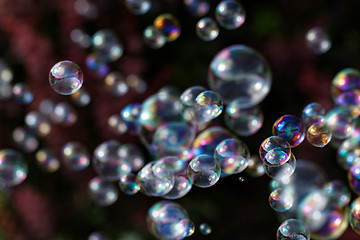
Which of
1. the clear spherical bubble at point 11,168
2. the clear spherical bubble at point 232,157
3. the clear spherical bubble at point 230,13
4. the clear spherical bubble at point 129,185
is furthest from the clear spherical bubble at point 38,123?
the clear spherical bubble at point 232,157

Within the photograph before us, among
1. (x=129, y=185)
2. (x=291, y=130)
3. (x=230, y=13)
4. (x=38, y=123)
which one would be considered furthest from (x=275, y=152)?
(x=38, y=123)

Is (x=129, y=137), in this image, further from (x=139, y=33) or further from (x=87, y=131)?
(x=139, y=33)

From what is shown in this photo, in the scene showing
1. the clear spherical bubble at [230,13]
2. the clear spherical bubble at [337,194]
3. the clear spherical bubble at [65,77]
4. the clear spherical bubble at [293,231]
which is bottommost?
the clear spherical bubble at [337,194]

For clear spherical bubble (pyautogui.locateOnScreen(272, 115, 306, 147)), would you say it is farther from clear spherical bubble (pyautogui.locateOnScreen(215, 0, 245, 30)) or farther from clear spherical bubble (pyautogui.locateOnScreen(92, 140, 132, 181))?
clear spherical bubble (pyautogui.locateOnScreen(92, 140, 132, 181))

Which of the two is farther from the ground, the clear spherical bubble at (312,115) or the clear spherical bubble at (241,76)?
the clear spherical bubble at (241,76)

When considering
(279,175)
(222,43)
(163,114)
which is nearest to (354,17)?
(222,43)

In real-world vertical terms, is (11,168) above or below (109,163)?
above

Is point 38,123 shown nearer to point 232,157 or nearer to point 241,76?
point 241,76

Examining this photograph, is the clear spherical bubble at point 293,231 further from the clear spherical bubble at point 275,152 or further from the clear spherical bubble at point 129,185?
the clear spherical bubble at point 129,185
